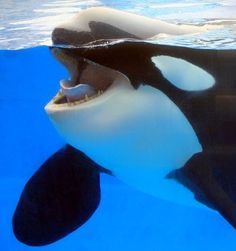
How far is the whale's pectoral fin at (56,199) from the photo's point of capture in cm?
409

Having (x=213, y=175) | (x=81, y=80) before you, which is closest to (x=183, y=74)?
(x=81, y=80)

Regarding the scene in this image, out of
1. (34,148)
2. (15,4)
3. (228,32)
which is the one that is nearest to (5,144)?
(34,148)

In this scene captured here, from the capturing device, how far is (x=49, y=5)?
734 centimetres

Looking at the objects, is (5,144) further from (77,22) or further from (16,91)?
(77,22)

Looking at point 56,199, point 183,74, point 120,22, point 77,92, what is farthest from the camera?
point 56,199

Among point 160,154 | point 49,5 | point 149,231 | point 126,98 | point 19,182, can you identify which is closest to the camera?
point 126,98

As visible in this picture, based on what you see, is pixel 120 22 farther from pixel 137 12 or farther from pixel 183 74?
pixel 137 12

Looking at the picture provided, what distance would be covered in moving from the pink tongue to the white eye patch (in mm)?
501

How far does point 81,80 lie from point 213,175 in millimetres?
1261

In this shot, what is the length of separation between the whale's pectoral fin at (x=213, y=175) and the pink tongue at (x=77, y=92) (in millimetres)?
1004

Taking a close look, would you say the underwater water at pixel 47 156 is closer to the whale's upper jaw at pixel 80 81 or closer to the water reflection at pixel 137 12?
the water reflection at pixel 137 12

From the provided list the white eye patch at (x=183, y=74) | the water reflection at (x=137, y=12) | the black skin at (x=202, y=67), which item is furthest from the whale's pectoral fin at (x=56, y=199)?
the water reflection at (x=137, y=12)

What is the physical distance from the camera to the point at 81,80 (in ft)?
11.2

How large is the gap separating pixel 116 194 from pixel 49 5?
11.4ft
